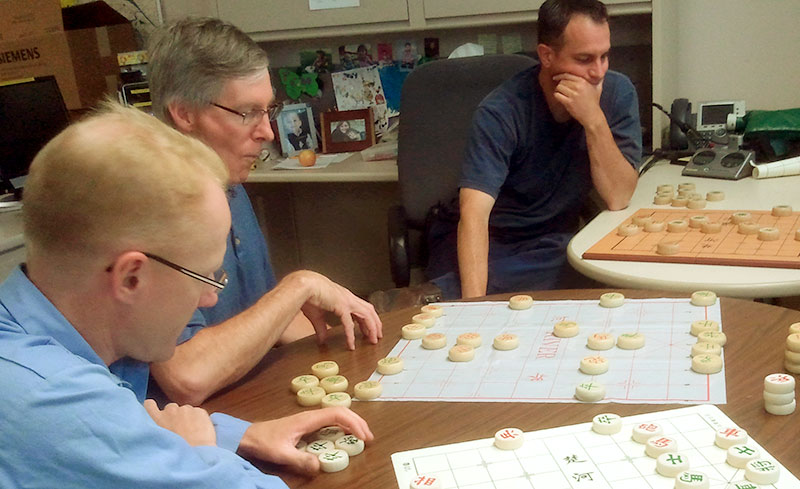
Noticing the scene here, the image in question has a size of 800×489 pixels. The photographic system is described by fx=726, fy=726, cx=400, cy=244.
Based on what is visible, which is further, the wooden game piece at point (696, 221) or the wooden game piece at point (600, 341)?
the wooden game piece at point (696, 221)

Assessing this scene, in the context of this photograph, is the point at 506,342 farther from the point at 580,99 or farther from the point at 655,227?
the point at 580,99

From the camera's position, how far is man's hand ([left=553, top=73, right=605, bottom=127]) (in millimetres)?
1992

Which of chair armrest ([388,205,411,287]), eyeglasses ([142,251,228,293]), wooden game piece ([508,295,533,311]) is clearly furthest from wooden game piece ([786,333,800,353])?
chair armrest ([388,205,411,287])

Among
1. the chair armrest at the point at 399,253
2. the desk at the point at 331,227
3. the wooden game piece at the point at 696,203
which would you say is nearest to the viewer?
the wooden game piece at the point at 696,203

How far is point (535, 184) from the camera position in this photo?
2.20 m

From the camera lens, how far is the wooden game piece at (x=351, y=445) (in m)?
0.92

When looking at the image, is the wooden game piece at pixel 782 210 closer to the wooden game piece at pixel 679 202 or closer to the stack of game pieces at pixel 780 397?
the wooden game piece at pixel 679 202

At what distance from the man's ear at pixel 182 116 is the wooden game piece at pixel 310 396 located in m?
0.67

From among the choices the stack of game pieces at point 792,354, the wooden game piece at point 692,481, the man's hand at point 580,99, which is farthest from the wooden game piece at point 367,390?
the man's hand at point 580,99

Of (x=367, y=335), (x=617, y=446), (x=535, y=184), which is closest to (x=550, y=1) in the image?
(x=535, y=184)

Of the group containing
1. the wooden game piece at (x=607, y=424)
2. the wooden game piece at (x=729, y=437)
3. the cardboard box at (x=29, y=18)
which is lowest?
the wooden game piece at (x=607, y=424)

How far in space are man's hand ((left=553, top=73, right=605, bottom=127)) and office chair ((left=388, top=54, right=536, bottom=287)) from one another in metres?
0.36

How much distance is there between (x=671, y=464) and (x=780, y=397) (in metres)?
0.21

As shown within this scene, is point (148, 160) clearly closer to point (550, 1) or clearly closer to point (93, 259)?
point (93, 259)
